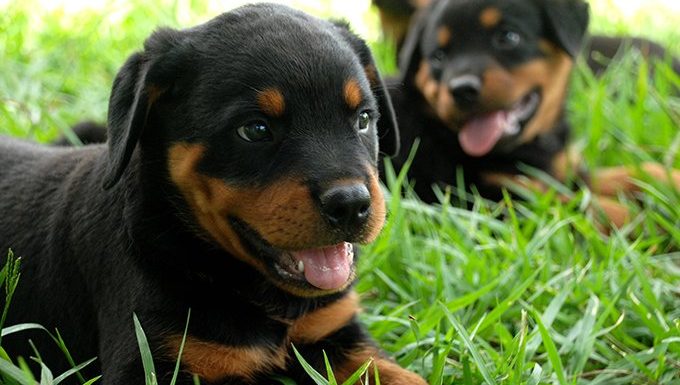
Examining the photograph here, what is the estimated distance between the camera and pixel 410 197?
14.5ft

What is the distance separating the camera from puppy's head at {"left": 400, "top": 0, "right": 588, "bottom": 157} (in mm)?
4781

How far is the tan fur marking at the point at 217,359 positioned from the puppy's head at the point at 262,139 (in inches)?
8.5

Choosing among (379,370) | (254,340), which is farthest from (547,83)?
(254,340)

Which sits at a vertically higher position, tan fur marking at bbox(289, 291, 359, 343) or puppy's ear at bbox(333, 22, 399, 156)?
puppy's ear at bbox(333, 22, 399, 156)

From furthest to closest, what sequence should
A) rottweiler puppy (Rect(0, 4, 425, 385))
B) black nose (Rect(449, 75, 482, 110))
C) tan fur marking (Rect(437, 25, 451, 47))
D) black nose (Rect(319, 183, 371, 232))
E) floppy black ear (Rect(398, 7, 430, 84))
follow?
floppy black ear (Rect(398, 7, 430, 84)), tan fur marking (Rect(437, 25, 451, 47)), black nose (Rect(449, 75, 482, 110)), rottweiler puppy (Rect(0, 4, 425, 385)), black nose (Rect(319, 183, 371, 232))

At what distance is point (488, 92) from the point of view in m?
4.75

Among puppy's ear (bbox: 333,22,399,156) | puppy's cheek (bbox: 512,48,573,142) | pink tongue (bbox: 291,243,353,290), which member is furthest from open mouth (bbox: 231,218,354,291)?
puppy's cheek (bbox: 512,48,573,142)

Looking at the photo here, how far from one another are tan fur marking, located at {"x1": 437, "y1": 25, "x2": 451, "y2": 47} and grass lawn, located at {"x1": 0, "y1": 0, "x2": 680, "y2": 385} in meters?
0.73

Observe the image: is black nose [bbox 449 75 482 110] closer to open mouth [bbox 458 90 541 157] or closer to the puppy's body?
the puppy's body

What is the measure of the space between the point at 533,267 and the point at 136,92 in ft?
5.59

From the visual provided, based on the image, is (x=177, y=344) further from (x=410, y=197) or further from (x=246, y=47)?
(x=410, y=197)

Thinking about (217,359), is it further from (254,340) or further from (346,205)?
(346,205)

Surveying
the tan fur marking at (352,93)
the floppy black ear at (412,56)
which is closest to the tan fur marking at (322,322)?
the tan fur marking at (352,93)

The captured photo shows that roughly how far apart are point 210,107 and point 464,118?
7.73 ft
